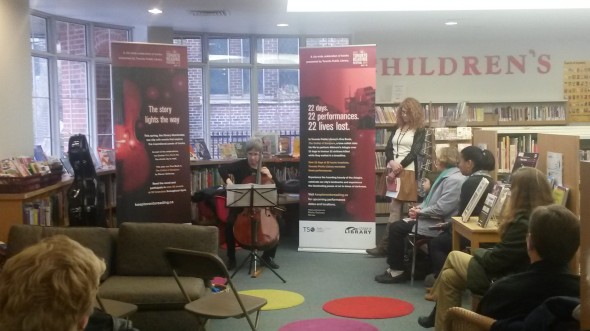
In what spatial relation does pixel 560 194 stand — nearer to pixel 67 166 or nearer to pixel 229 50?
pixel 67 166

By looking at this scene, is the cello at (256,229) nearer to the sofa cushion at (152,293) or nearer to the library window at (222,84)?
the sofa cushion at (152,293)

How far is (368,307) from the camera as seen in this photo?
5477 millimetres

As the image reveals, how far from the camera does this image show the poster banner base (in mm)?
7469

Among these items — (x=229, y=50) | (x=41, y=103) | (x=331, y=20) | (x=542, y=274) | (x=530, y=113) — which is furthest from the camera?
(x=229, y=50)

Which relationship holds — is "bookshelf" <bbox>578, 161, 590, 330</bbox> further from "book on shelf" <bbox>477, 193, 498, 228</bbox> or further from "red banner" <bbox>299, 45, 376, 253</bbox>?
"red banner" <bbox>299, 45, 376, 253</bbox>

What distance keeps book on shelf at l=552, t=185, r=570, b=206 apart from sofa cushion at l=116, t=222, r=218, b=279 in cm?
234

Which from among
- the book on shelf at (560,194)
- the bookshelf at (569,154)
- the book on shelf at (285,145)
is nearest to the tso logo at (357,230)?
the book on shelf at (285,145)

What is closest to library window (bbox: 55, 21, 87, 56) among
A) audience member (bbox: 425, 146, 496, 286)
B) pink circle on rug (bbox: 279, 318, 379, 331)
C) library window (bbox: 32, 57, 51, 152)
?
library window (bbox: 32, 57, 51, 152)

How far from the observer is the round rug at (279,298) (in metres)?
5.51

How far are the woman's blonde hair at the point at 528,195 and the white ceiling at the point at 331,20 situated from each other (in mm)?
4088

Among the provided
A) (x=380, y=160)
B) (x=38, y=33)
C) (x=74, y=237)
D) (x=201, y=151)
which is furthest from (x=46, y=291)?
(x=380, y=160)

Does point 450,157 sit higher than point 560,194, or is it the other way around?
point 450,157

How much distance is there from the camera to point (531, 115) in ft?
32.8

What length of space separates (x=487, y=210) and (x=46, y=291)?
11.7ft
